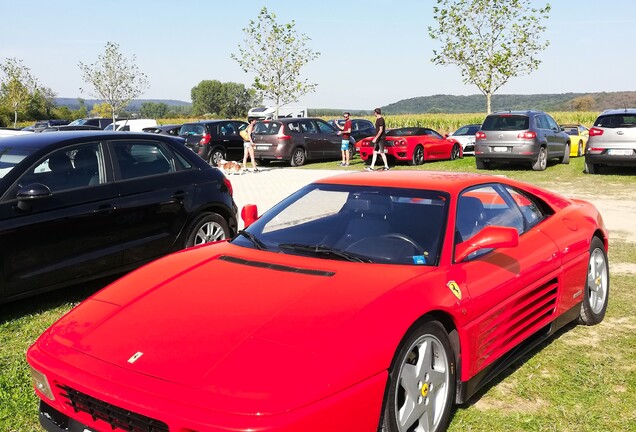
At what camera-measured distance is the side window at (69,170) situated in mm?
5664

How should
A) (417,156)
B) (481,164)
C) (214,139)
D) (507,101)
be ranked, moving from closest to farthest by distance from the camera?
(481,164), (417,156), (214,139), (507,101)

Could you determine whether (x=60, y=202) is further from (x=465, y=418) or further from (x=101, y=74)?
(x=101, y=74)

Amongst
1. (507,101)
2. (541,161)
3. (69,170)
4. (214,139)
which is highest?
(69,170)

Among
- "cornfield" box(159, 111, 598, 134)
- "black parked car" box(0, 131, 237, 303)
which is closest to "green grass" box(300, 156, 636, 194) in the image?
"black parked car" box(0, 131, 237, 303)

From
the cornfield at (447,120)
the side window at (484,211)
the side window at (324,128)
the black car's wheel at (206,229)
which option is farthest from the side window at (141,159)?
the cornfield at (447,120)

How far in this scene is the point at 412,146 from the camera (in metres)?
21.0

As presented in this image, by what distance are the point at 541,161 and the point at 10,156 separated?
1560cm

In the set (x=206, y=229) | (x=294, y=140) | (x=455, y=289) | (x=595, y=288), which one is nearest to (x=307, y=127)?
(x=294, y=140)

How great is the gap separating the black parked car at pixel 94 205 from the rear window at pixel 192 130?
50.9ft

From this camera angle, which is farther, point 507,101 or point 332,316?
point 507,101

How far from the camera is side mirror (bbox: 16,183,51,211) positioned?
5.23 m

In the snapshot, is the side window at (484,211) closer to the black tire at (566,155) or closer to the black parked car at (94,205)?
the black parked car at (94,205)

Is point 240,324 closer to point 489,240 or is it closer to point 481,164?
point 489,240

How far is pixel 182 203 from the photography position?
264 inches
